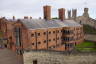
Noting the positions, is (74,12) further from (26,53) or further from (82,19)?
(26,53)

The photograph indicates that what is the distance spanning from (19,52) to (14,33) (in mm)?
5300

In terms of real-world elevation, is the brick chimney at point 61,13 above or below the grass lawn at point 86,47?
above

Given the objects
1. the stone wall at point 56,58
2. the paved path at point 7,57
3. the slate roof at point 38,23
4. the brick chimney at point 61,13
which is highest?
the brick chimney at point 61,13

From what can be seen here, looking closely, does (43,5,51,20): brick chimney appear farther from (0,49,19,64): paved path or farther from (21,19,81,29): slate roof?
(0,49,19,64): paved path

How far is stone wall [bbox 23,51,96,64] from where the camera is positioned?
72.7 feet

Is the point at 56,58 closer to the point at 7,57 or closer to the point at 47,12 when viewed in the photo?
Answer: the point at 7,57

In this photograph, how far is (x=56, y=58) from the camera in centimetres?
2323

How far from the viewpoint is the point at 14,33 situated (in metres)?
33.2

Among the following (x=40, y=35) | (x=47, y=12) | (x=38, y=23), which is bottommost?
(x=40, y=35)

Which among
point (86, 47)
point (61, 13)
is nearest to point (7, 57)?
point (86, 47)

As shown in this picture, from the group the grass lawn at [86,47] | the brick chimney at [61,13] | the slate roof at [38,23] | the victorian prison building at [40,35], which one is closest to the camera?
the victorian prison building at [40,35]

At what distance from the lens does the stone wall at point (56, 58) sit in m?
22.2

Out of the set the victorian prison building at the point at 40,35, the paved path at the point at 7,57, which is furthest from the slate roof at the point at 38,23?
the paved path at the point at 7,57

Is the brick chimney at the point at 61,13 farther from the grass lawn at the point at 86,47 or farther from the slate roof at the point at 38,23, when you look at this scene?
the grass lawn at the point at 86,47
